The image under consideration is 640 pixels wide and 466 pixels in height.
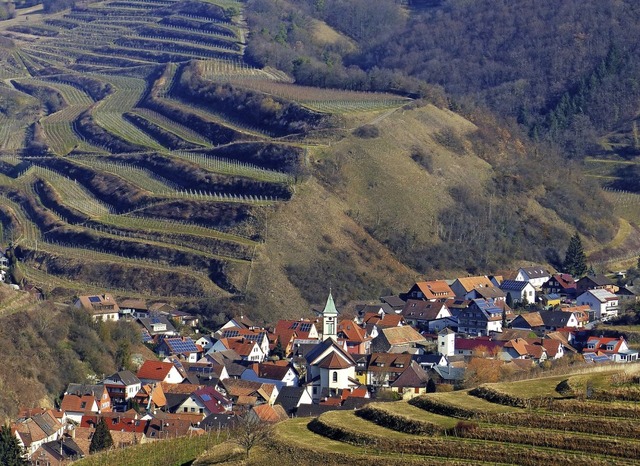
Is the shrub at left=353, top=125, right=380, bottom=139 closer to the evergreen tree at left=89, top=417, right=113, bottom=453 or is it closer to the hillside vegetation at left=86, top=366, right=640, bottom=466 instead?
the evergreen tree at left=89, top=417, right=113, bottom=453

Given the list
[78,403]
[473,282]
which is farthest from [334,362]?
[473,282]

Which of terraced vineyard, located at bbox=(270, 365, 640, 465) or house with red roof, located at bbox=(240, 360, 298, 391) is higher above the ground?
terraced vineyard, located at bbox=(270, 365, 640, 465)

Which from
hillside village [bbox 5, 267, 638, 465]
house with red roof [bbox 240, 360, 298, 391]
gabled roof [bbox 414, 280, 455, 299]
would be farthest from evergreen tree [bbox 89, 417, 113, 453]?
gabled roof [bbox 414, 280, 455, 299]

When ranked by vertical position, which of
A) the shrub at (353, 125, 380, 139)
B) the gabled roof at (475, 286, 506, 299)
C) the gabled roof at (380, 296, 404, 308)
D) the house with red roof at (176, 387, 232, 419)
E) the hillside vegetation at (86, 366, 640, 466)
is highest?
the shrub at (353, 125, 380, 139)

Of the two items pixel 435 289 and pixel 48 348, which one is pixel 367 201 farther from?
pixel 48 348

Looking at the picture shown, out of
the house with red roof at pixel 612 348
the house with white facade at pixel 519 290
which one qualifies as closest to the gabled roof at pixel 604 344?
the house with red roof at pixel 612 348

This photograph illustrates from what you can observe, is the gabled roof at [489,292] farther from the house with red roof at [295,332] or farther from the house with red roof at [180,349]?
the house with red roof at [180,349]

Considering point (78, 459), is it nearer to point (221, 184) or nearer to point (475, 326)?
point (475, 326)
